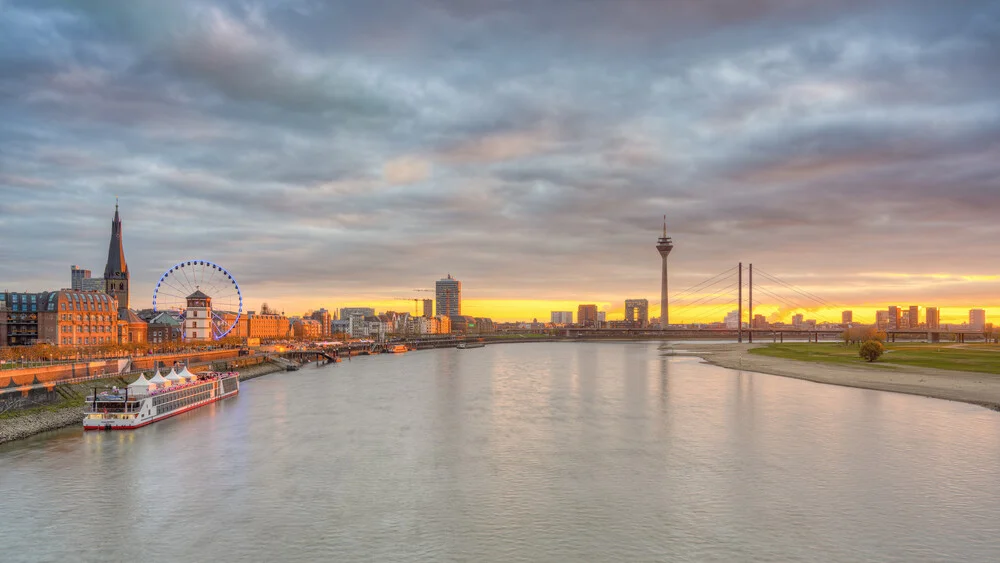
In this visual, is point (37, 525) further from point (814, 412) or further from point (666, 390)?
point (666, 390)

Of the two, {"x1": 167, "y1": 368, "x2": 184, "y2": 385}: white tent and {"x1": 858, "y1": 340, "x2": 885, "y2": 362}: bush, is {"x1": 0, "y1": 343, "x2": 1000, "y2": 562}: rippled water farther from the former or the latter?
{"x1": 858, "y1": 340, "x2": 885, "y2": 362}: bush

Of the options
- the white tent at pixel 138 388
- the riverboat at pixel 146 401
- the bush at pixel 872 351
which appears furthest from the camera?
the bush at pixel 872 351

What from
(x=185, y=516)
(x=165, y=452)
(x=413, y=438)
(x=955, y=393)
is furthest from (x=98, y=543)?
(x=955, y=393)

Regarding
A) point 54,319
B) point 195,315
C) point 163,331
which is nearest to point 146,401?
point 54,319

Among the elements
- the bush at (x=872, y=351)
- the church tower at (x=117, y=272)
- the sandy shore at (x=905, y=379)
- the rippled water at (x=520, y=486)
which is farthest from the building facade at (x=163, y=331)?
the bush at (x=872, y=351)

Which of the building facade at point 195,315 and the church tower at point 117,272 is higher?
the church tower at point 117,272

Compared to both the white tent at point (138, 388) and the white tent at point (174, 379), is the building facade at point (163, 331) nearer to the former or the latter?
the white tent at point (174, 379)
